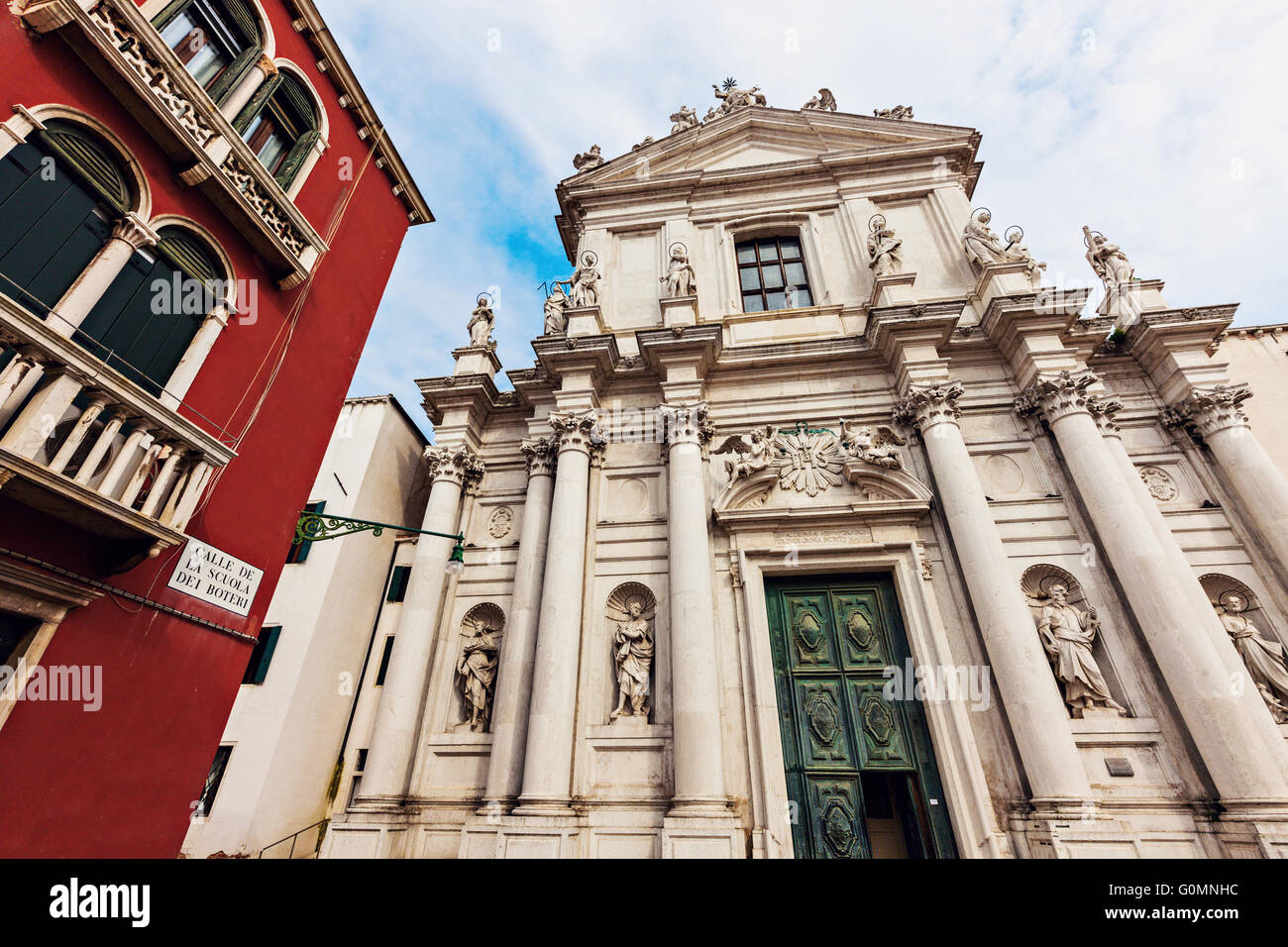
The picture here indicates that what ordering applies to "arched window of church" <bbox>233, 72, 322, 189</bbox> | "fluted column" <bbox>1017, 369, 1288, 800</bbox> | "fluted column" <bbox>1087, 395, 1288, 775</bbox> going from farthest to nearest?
1. "arched window of church" <bbox>233, 72, 322, 189</bbox>
2. "fluted column" <bbox>1087, 395, 1288, 775</bbox>
3. "fluted column" <bbox>1017, 369, 1288, 800</bbox>

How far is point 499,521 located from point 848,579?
6.74 m

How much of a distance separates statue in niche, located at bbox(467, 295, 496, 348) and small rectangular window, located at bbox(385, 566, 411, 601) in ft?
17.8

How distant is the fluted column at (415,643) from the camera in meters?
9.06

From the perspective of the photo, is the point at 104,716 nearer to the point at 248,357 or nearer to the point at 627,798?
the point at 248,357

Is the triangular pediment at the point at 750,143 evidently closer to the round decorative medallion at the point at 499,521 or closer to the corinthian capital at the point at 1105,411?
the corinthian capital at the point at 1105,411

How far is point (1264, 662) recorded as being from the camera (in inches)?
320

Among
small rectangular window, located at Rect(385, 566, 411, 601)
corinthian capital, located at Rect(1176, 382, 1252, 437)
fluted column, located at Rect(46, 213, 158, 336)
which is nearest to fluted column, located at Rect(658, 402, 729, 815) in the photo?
small rectangular window, located at Rect(385, 566, 411, 601)

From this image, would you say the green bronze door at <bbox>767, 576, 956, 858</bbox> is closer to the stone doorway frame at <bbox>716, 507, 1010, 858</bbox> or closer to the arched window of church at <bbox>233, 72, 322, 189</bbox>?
the stone doorway frame at <bbox>716, 507, 1010, 858</bbox>

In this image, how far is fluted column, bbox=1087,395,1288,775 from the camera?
24.1 feet

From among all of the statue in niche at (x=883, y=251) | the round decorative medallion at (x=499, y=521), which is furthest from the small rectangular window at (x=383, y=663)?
the statue in niche at (x=883, y=251)

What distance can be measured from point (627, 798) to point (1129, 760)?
693cm

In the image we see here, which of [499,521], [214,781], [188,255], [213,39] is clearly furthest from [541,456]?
[214,781]
